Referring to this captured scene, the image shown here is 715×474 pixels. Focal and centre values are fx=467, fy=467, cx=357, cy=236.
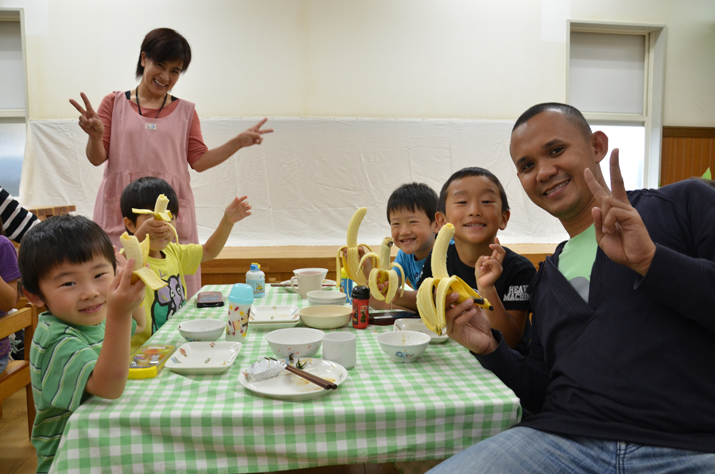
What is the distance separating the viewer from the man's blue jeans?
3.01ft

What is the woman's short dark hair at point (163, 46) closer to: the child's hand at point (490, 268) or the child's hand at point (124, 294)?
the child's hand at point (124, 294)

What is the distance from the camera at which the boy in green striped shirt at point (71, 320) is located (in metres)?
0.98

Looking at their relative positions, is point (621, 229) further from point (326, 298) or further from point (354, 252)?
point (326, 298)

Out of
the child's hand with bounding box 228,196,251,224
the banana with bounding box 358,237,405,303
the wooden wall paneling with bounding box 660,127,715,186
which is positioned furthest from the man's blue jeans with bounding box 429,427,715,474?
the wooden wall paneling with bounding box 660,127,715,186

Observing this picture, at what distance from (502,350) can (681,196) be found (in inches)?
22.3

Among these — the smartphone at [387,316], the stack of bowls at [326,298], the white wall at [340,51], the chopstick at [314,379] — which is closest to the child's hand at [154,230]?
the stack of bowls at [326,298]

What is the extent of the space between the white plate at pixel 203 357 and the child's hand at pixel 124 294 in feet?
0.77

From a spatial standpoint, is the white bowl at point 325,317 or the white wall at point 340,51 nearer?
the white bowl at point 325,317

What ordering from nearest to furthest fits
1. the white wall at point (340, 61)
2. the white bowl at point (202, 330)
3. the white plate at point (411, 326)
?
the white bowl at point (202, 330)
the white plate at point (411, 326)
the white wall at point (340, 61)

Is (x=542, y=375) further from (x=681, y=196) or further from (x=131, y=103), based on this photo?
(x=131, y=103)

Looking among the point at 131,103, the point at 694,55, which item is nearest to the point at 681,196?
the point at 131,103

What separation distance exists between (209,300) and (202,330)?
484 millimetres

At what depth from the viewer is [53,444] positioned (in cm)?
108

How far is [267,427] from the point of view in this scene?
3.06 feet
